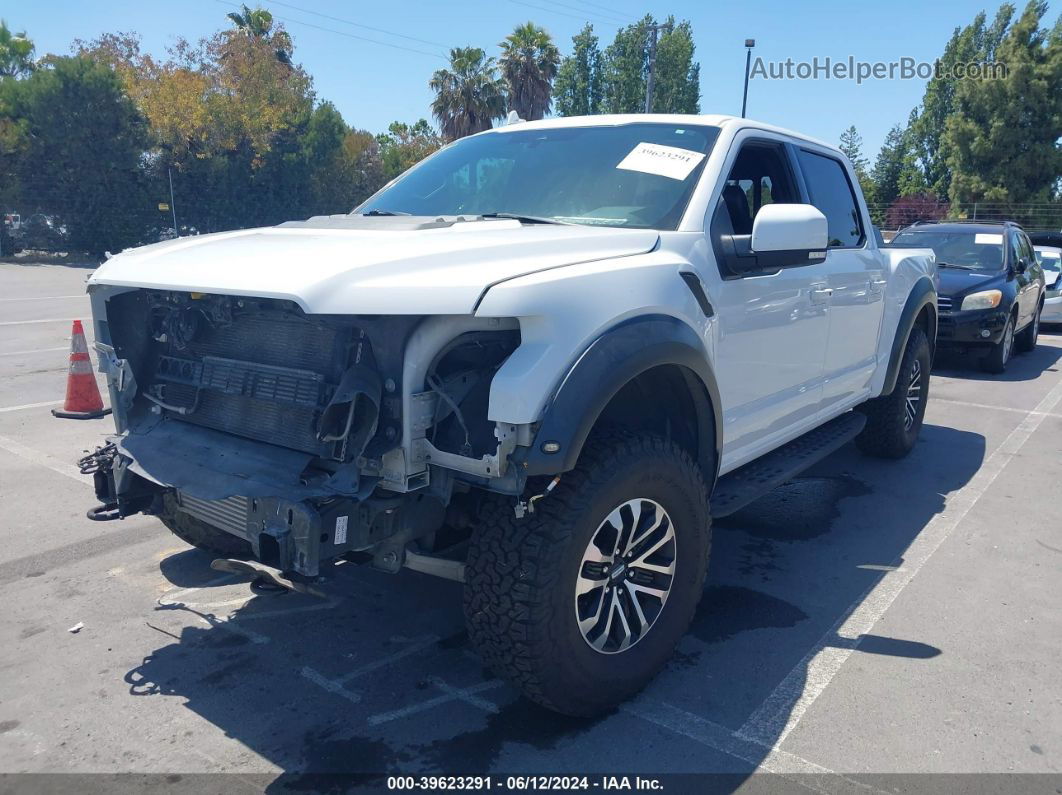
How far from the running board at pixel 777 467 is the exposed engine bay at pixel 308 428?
1.27 metres

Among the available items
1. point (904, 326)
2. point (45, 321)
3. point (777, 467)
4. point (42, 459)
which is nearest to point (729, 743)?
point (777, 467)

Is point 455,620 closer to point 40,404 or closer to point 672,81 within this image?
point 40,404

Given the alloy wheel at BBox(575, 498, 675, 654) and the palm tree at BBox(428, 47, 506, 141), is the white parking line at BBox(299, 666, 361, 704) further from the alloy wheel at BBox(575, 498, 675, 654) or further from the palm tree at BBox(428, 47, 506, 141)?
the palm tree at BBox(428, 47, 506, 141)

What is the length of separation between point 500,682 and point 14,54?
144 ft

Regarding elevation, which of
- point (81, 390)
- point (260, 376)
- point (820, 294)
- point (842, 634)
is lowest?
point (842, 634)

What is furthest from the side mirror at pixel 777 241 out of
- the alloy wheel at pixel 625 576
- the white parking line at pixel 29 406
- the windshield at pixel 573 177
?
the white parking line at pixel 29 406

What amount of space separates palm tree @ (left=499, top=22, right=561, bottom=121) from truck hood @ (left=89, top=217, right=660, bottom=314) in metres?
38.5

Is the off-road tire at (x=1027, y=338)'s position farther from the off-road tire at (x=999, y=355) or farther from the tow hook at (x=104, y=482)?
the tow hook at (x=104, y=482)

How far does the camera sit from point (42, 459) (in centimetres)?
566

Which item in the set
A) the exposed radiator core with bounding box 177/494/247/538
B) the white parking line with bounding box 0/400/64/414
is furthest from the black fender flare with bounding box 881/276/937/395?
the white parking line with bounding box 0/400/64/414

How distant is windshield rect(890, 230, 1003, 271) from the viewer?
10617 mm

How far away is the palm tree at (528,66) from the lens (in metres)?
39.7

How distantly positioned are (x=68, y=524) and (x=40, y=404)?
10.8 feet

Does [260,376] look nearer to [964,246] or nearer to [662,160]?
[662,160]
